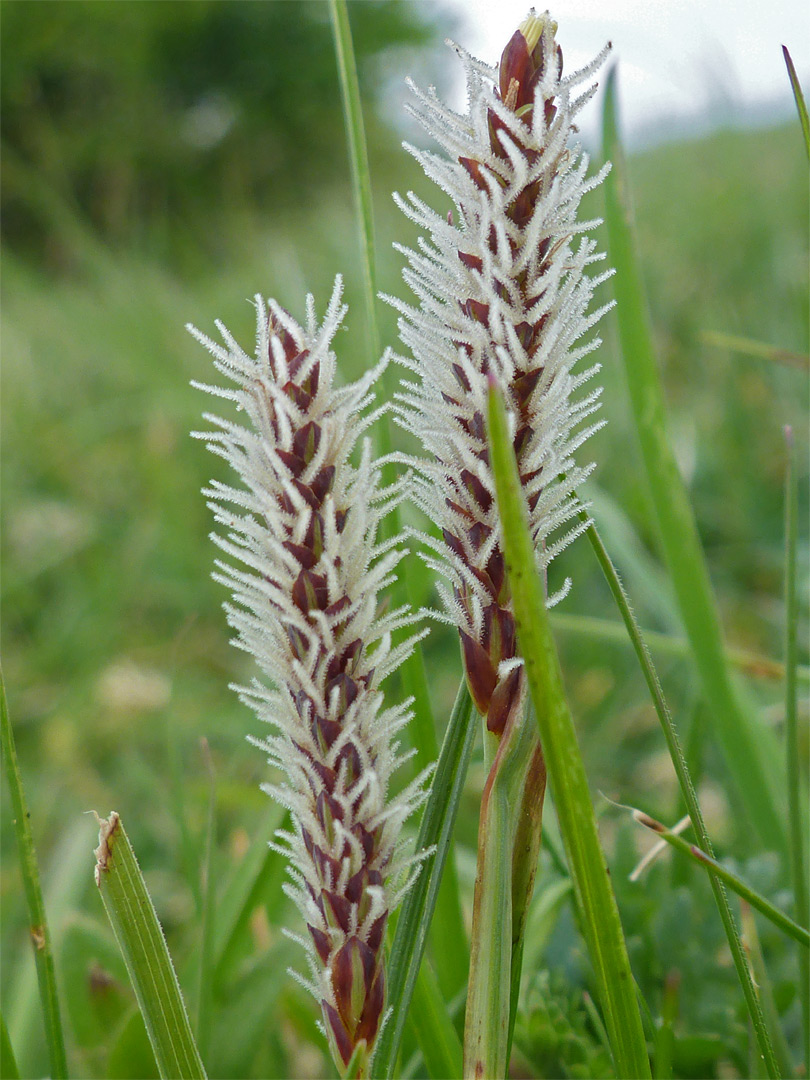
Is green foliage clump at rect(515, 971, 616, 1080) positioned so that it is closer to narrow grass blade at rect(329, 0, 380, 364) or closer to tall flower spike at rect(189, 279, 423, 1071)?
tall flower spike at rect(189, 279, 423, 1071)

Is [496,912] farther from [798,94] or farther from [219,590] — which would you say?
[219,590]

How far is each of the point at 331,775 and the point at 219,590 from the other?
112cm

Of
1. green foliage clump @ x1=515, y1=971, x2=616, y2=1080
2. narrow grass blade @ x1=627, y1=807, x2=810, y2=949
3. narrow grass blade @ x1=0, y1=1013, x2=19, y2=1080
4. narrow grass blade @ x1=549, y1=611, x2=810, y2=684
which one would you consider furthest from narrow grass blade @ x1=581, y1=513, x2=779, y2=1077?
narrow grass blade @ x1=549, y1=611, x2=810, y2=684

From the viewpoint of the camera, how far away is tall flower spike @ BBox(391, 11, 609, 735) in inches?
8.5

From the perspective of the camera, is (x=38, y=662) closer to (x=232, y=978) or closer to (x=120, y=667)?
(x=120, y=667)

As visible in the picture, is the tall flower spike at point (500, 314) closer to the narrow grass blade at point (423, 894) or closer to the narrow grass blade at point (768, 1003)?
the narrow grass blade at point (423, 894)

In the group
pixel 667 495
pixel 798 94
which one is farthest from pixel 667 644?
pixel 798 94

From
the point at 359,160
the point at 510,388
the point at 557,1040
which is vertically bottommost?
the point at 557,1040

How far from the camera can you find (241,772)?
0.98 meters

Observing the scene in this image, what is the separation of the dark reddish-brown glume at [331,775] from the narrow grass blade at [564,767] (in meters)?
0.04

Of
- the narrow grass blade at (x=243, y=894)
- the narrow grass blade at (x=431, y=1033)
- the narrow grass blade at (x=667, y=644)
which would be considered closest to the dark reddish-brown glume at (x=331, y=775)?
the narrow grass blade at (x=431, y=1033)

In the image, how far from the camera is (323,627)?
210mm

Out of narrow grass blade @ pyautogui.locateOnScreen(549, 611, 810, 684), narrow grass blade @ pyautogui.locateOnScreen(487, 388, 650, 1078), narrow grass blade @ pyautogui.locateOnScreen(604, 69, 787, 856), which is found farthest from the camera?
narrow grass blade @ pyautogui.locateOnScreen(549, 611, 810, 684)

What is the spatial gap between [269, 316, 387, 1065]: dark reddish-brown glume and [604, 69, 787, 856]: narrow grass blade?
29cm
